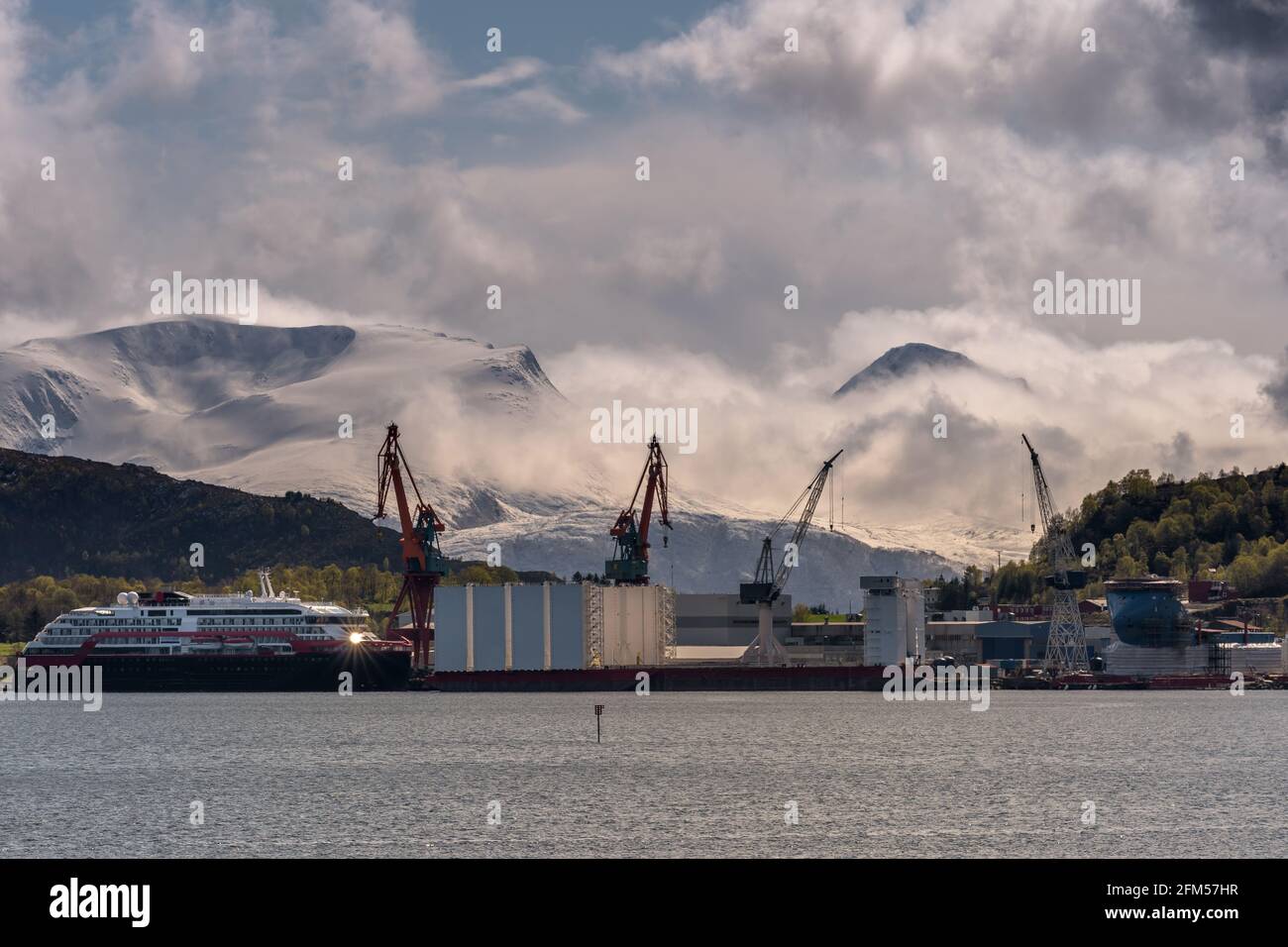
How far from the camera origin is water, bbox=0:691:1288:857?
69.9 m

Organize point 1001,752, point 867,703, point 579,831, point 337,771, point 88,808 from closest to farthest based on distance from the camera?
point 579,831 → point 88,808 → point 337,771 → point 1001,752 → point 867,703

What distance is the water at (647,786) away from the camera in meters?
69.9

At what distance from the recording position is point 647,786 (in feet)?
301
